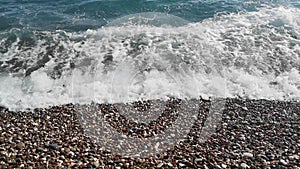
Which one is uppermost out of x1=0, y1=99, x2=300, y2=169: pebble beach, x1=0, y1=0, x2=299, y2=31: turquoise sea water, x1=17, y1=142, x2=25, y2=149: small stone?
x1=0, y1=0, x2=299, y2=31: turquoise sea water

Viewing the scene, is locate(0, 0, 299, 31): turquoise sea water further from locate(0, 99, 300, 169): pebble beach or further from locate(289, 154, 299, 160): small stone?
locate(289, 154, 299, 160): small stone

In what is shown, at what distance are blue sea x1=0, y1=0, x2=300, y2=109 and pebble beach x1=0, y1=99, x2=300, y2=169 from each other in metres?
0.69

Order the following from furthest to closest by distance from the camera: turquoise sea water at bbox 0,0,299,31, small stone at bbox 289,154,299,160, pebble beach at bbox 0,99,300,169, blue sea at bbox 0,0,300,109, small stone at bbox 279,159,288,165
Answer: turquoise sea water at bbox 0,0,299,31, blue sea at bbox 0,0,300,109, small stone at bbox 289,154,299,160, small stone at bbox 279,159,288,165, pebble beach at bbox 0,99,300,169

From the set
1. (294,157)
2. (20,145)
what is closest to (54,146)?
(20,145)

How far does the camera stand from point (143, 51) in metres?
10.1

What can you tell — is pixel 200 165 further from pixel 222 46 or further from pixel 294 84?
pixel 222 46

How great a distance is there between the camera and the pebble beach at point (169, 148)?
5.26m

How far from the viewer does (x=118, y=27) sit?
12406mm

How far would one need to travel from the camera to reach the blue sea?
7.86 m

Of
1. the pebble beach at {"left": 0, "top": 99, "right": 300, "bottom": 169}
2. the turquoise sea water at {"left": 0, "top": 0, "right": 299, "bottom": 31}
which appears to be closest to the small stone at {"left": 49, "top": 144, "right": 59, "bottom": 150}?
the pebble beach at {"left": 0, "top": 99, "right": 300, "bottom": 169}

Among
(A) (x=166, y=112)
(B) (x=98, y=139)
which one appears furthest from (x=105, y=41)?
(B) (x=98, y=139)

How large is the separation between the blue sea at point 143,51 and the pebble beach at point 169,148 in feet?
2.25

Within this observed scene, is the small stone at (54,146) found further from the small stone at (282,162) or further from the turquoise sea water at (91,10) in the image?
the turquoise sea water at (91,10)

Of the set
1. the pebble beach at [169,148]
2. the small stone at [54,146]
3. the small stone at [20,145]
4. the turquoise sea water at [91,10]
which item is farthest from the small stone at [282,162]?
the turquoise sea water at [91,10]
